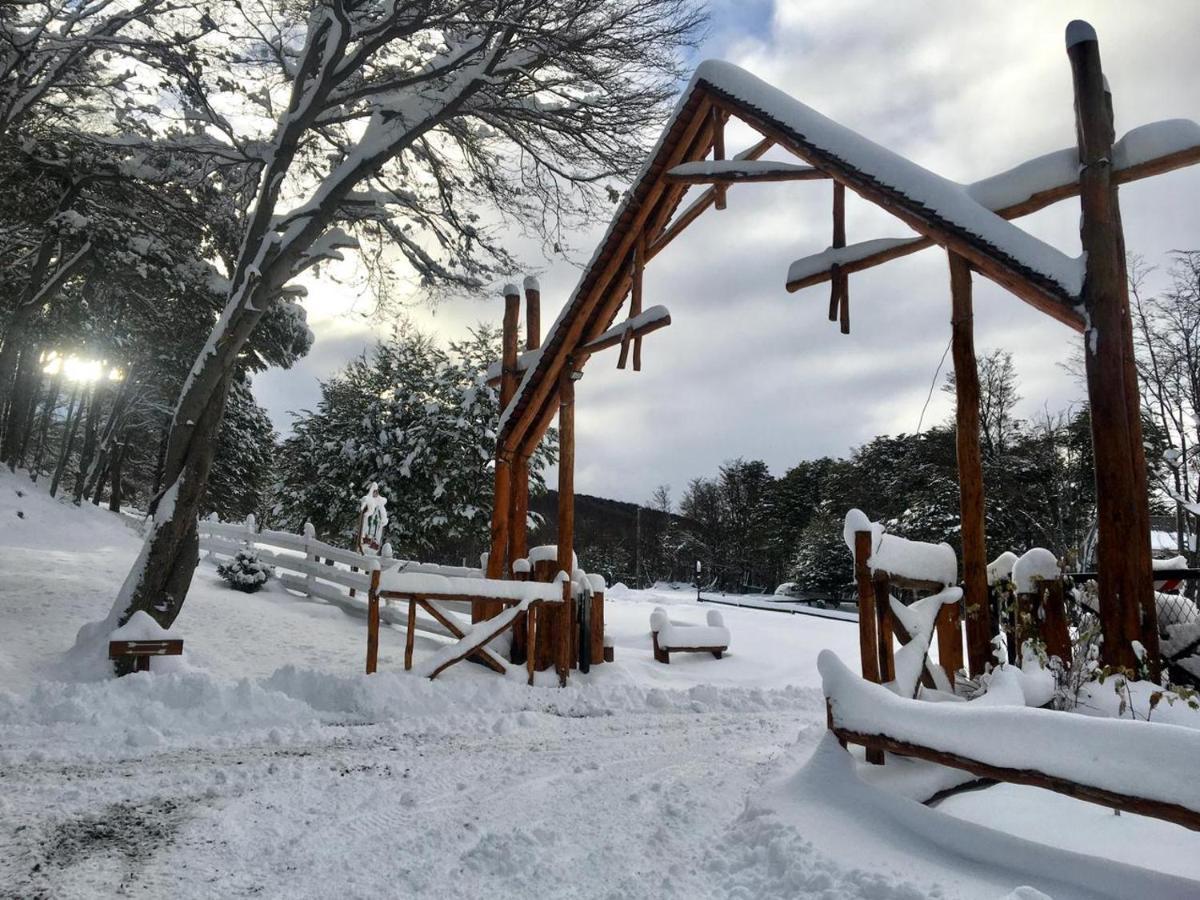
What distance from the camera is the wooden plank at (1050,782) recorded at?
8.07 feet

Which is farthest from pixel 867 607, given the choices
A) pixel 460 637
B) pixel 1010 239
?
pixel 460 637

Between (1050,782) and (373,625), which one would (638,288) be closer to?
(373,625)

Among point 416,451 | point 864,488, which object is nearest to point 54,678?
point 416,451

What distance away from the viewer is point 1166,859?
2955 mm

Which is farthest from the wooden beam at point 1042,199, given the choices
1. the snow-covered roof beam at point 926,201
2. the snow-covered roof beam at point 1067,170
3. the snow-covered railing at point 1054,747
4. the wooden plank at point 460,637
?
the wooden plank at point 460,637

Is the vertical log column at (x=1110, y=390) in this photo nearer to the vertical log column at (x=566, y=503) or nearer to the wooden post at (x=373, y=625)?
the vertical log column at (x=566, y=503)

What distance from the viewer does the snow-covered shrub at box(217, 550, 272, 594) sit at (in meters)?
13.6

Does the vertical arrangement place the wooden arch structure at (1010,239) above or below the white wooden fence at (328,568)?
above

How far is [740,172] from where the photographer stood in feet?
24.5

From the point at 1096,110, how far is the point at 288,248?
7900mm

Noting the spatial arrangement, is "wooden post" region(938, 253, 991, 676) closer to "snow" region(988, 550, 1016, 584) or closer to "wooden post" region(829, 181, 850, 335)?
"snow" region(988, 550, 1016, 584)

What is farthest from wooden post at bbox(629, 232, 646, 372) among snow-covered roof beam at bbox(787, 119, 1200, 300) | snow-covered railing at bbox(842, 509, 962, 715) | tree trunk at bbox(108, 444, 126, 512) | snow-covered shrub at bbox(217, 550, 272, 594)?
tree trunk at bbox(108, 444, 126, 512)

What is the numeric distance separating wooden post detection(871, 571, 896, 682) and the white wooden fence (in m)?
7.49

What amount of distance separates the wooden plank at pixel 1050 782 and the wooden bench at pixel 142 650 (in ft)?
21.0
